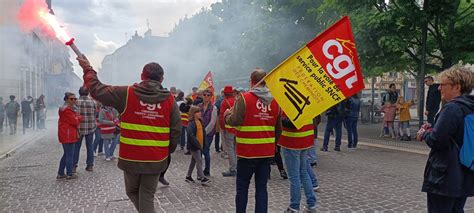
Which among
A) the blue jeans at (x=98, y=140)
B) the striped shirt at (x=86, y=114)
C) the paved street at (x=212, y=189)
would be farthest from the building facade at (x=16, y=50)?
the paved street at (x=212, y=189)

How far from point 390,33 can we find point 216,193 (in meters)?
8.14

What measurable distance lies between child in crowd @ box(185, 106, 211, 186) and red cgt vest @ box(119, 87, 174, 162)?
3.08 meters

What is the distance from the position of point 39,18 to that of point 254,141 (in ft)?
11.4

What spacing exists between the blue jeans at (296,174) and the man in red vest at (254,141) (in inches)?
21.4

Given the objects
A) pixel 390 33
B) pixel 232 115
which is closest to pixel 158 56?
pixel 390 33

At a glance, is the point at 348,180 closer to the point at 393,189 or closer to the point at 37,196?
the point at 393,189

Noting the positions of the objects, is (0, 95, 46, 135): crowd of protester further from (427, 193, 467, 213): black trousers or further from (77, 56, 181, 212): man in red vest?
(427, 193, 467, 213): black trousers

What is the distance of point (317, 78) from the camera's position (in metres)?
4.33

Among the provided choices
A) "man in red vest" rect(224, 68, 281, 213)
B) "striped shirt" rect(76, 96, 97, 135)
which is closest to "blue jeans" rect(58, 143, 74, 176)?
"striped shirt" rect(76, 96, 97, 135)

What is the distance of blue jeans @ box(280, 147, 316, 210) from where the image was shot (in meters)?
4.71

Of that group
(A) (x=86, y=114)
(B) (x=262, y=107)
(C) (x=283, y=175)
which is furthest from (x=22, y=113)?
(B) (x=262, y=107)

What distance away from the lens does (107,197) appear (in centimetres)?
587

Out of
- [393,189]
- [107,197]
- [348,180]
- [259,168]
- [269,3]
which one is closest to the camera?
[259,168]

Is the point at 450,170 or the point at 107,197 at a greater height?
the point at 450,170
